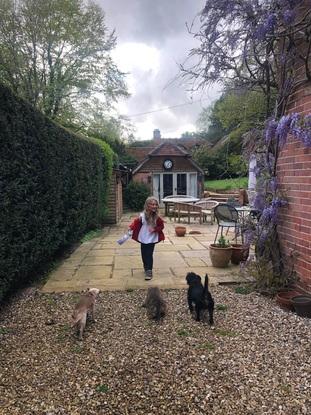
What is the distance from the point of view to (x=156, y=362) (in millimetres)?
2545

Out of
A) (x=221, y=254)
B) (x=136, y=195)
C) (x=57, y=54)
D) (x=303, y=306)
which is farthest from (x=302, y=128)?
(x=57, y=54)

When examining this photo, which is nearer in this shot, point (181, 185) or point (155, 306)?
point (155, 306)

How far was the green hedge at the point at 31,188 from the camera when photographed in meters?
3.49

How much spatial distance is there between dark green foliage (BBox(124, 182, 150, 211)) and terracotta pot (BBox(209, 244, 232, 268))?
518 inches

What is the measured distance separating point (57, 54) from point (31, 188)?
1470 cm

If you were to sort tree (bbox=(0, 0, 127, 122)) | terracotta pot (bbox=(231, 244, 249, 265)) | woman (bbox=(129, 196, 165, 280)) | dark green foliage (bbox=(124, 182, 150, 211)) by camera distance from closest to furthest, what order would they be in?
woman (bbox=(129, 196, 165, 280)) → terracotta pot (bbox=(231, 244, 249, 265)) → tree (bbox=(0, 0, 127, 122)) → dark green foliage (bbox=(124, 182, 150, 211))

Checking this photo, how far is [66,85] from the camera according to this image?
54.5 feet

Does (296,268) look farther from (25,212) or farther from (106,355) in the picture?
(25,212)

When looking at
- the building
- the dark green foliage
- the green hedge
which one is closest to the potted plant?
the green hedge

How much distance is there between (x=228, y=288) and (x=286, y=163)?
173 centimetres

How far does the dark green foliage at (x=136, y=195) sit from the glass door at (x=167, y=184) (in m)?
2.65

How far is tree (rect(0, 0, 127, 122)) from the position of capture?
1513 cm

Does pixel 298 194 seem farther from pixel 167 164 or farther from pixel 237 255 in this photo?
pixel 167 164

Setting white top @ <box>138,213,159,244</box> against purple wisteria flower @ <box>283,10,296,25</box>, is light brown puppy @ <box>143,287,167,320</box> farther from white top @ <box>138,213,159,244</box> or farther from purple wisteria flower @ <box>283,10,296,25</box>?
purple wisteria flower @ <box>283,10,296,25</box>
